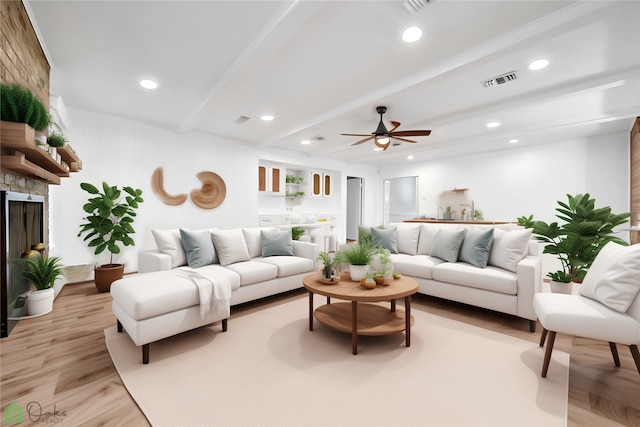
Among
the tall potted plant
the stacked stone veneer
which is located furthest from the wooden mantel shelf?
the tall potted plant

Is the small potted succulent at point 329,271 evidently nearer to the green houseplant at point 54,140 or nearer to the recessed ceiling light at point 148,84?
the green houseplant at point 54,140

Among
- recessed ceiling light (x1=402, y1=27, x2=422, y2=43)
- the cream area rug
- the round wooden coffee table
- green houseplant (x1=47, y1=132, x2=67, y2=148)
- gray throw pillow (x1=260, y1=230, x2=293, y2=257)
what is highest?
recessed ceiling light (x1=402, y1=27, x2=422, y2=43)

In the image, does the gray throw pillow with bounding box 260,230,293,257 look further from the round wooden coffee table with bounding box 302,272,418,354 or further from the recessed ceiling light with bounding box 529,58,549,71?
the recessed ceiling light with bounding box 529,58,549,71

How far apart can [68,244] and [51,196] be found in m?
0.71

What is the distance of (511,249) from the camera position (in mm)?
3074

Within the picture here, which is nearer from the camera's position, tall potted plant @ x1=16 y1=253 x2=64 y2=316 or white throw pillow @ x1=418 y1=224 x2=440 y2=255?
tall potted plant @ x1=16 y1=253 x2=64 y2=316

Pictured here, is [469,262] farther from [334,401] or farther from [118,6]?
[118,6]

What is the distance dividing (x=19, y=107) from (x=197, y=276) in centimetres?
169

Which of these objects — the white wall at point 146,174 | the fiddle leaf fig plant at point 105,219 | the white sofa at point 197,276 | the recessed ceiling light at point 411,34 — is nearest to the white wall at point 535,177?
the white wall at point 146,174

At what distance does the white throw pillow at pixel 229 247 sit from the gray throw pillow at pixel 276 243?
295 mm

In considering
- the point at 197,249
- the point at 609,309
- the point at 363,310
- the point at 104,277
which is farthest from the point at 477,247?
the point at 104,277

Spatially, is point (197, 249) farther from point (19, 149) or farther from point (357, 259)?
point (357, 259)

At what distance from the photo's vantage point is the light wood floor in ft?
5.16

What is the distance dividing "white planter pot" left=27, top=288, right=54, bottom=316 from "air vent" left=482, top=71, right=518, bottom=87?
17.3 feet
